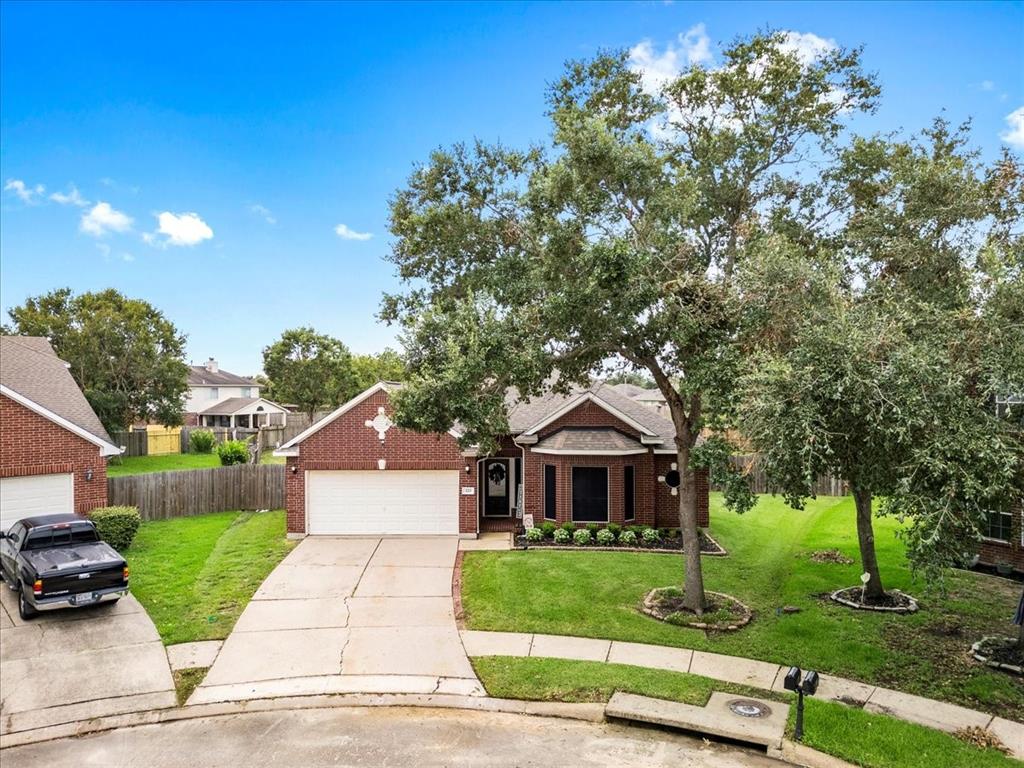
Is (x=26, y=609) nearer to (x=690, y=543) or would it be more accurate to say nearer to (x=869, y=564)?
(x=690, y=543)

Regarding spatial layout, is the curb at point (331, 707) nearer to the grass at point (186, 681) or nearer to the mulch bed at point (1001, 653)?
the grass at point (186, 681)

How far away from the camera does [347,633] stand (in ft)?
38.5

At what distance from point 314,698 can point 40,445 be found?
11721 millimetres

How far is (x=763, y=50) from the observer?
47.3ft

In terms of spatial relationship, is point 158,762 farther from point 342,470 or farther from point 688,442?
point 342,470

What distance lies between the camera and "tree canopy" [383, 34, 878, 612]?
36.2 ft

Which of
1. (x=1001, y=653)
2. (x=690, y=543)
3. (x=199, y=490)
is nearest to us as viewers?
(x=1001, y=653)

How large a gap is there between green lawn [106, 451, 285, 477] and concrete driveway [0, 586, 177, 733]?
61.9 ft

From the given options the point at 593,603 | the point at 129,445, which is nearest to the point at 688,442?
the point at 593,603

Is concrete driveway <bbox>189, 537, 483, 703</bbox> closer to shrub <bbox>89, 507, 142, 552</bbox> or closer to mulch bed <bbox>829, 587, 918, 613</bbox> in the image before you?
shrub <bbox>89, 507, 142, 552</bbox>

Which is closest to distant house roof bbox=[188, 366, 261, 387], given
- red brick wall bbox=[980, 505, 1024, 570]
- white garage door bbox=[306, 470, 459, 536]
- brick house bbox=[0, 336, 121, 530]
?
Result: brick house bbox=[0, 336, 121, 530]

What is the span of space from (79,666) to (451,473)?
1058 centimetres

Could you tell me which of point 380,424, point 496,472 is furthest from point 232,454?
point 496,472

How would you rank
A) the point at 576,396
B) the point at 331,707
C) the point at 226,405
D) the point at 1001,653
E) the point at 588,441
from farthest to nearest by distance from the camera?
Result: 1. the point at 226,405
2. the point at 576,396
3. the point at 588,441
4. the point at 1001,653
5. the point at 331,707
